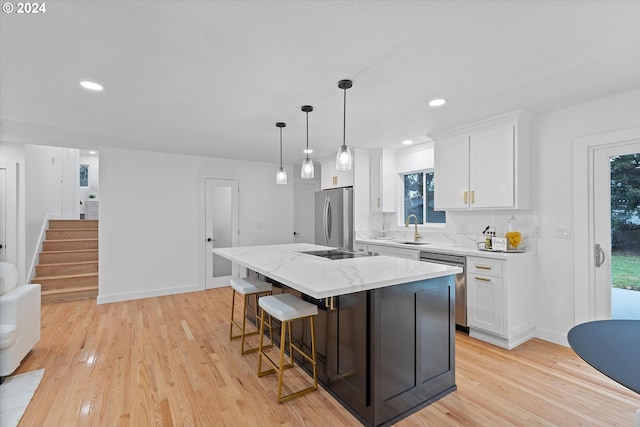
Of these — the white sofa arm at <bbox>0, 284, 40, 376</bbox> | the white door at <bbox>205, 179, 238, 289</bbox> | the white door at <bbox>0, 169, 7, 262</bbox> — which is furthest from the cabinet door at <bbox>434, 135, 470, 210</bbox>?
the white door at <bbox>0, 169, 7, 262</bbox>

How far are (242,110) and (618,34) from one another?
2.82 metres

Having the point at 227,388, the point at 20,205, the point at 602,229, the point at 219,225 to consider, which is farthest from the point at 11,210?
the point at 602,229

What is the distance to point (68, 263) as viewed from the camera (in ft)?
17.0

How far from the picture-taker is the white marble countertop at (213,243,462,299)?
5.55 ft

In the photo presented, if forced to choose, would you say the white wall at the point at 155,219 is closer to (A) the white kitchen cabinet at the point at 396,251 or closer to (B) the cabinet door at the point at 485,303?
(A) the white kitchen cabinet at the point at 396,251

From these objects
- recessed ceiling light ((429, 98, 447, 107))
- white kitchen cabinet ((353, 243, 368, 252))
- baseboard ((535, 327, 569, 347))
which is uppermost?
recessed ceiling light ((429, 98, 447, 107))

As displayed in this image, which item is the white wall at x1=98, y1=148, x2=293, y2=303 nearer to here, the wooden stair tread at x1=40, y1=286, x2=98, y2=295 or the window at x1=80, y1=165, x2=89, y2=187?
the wooden stair tread at x1=40, y1=286, x2=98, y2=295

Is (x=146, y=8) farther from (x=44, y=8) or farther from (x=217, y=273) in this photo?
(x=217, y=273)

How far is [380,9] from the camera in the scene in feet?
5.10

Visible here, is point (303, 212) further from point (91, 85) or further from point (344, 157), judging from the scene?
point (91, 85)

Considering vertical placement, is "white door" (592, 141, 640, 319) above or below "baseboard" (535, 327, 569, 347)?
above

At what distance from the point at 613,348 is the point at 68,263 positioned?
21.9ft

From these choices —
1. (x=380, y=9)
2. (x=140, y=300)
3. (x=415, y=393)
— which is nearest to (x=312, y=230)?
(x=140, y=300)

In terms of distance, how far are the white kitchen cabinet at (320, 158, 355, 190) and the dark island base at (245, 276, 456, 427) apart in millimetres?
2982
